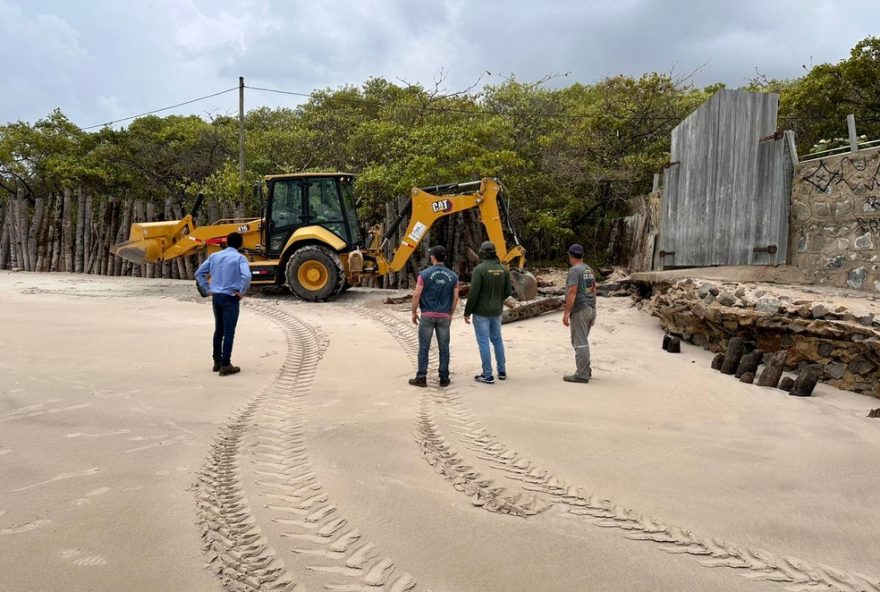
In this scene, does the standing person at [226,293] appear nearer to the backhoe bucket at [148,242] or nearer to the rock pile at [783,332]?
the rock pile at [783,332]

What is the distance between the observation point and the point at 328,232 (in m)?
12.7

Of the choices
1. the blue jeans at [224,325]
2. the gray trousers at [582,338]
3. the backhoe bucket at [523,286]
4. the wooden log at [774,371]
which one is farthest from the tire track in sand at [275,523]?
the backhoe bucket at [523,286]

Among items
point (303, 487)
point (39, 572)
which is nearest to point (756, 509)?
point (303, 487)

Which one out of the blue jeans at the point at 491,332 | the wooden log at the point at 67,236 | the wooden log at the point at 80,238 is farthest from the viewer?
the wooden log at the point at 67,236

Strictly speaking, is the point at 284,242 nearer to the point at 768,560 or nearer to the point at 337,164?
the point at 337,164

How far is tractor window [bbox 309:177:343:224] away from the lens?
12.6 meters

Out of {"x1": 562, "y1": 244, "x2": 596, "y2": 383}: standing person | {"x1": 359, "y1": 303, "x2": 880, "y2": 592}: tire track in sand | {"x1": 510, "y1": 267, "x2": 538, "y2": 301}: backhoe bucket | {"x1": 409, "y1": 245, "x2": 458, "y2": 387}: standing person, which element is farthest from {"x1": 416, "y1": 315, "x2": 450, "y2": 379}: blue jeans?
{"x1": 510, "y1": 267, "x2": 538, "y2": 301}: backhoe bucket

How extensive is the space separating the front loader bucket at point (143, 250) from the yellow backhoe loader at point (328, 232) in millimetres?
1772

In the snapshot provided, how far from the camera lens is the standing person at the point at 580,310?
643 cm

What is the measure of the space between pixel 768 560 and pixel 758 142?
8.26m

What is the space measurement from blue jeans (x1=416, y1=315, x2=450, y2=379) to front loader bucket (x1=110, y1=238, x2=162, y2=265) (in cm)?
1004

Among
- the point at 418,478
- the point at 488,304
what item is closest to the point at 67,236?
the point at 488,304

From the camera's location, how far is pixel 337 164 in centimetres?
1875

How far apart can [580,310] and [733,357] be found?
78.5 inches
